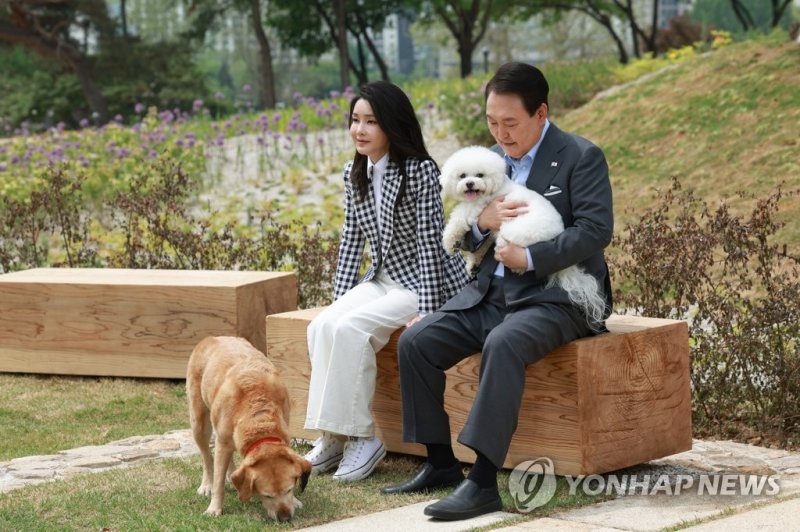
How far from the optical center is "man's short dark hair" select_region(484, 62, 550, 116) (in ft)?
15.9

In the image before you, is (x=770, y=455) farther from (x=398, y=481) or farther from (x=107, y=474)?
(x=107, y=474)

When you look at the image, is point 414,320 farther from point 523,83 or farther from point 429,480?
point 523,83

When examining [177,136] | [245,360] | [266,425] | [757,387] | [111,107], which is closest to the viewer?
[266,425]

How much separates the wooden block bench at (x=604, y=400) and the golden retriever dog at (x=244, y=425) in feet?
2.74

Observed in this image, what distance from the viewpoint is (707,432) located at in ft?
19.5

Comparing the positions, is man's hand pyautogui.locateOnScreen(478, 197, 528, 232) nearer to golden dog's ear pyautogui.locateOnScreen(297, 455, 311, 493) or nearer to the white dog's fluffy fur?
the white dog's fluffy fur

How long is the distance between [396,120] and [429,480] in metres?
1.71

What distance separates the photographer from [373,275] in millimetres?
5680

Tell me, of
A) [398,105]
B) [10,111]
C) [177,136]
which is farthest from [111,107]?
[398,105]

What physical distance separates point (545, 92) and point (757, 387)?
2.07 metres

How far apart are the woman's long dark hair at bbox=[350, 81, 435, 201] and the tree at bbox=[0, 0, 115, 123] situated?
2834 cm

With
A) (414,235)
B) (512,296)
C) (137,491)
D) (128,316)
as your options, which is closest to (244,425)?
(137,491)

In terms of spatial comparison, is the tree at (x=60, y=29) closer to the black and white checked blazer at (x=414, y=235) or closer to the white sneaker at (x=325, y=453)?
the black and white checked blazer at (x=414, y=235)

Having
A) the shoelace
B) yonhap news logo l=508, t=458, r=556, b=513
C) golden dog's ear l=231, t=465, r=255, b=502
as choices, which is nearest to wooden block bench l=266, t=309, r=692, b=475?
yonhap news logo l=508, t=458, r=556, b=513
